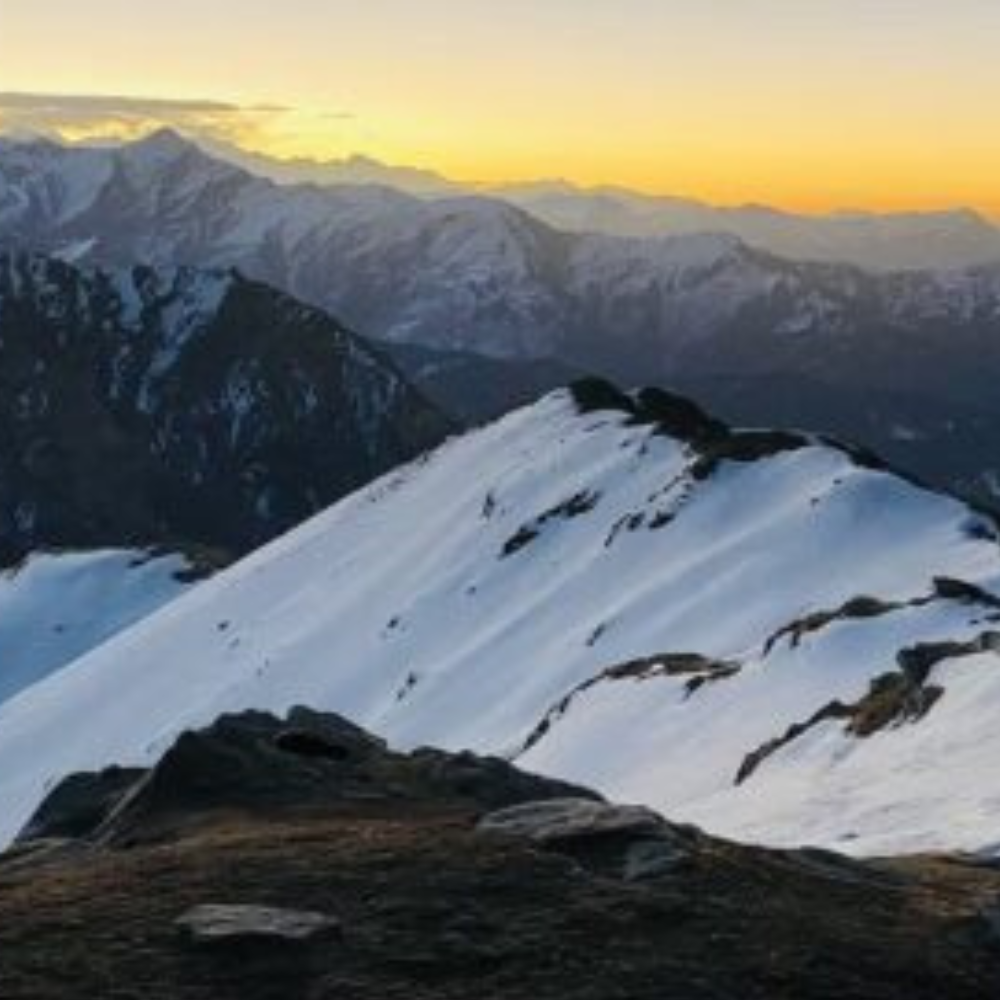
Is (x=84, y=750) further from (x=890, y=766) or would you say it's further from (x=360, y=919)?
(x=360, y=919)

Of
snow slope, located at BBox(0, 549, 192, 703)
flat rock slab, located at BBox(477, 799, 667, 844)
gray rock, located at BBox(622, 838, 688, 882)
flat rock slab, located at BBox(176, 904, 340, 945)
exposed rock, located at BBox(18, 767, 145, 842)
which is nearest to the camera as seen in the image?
flat rock slab, located at BBox(176, 904, 340, 945)

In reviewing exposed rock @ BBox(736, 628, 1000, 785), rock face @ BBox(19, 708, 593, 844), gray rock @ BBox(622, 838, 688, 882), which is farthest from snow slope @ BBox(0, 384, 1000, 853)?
gray rock @ BBox(622, 838, 688, 882)

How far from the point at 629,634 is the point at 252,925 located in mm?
54253

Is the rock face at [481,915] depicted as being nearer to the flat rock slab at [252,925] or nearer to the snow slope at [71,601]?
the flat rock slab at [252,925]

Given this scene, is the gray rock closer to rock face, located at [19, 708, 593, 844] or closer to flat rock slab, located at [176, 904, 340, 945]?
flat rock slab, located at [176, 904, 340, 945]

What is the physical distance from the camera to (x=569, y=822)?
1786 cm

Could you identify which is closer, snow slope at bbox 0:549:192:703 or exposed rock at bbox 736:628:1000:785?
exposed rock at bbox 736:628:1000:785

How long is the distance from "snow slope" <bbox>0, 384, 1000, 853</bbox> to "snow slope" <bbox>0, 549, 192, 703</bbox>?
139 ft

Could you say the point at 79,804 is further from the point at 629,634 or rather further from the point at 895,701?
the point at 629,634

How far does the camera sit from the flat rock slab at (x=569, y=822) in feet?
57.7

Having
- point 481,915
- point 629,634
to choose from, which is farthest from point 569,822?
point 629,634

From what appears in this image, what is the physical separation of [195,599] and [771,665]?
6111cm

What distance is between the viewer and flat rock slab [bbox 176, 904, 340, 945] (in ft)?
48.0

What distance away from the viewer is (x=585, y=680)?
2562 inches
